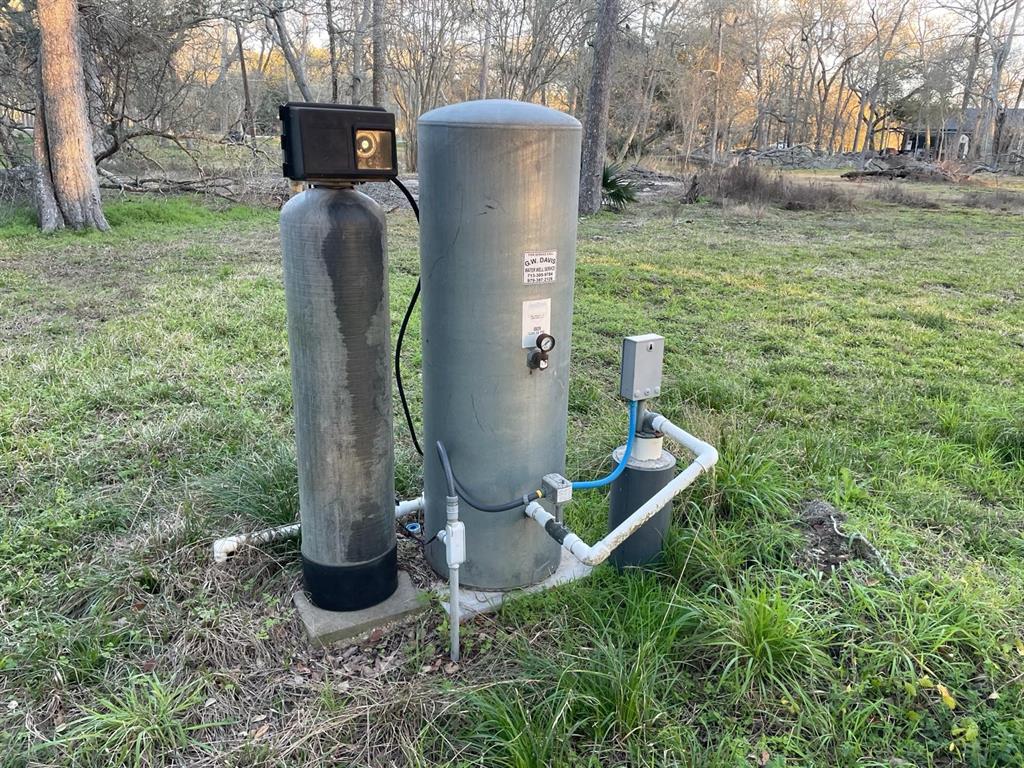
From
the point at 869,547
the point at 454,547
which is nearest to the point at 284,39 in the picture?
the point at 454,547

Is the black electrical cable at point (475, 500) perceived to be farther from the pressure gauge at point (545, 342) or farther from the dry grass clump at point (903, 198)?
the dry grass clump at point (903, 198)

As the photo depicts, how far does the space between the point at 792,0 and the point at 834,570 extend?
58089mm

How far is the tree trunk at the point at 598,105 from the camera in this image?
13164 mm

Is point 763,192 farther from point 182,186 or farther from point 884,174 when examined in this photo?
point 884,174

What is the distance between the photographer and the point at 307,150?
71.6 inches

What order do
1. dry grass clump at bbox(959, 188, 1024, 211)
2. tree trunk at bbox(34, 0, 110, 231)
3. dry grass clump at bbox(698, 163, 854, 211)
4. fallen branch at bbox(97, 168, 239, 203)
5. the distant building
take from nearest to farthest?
tree trunk at bbox(34, 0, 110, 231) < fallen branch at bbox(97, 168, 239, 203) < dry grass clump at bbox(698, 163, 854, 211) < dry grass clump at bbox(959, 188, 1024, 211) < the distant building

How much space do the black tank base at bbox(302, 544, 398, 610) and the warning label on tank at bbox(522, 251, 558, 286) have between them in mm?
1023

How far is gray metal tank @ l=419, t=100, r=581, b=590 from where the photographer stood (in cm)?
202

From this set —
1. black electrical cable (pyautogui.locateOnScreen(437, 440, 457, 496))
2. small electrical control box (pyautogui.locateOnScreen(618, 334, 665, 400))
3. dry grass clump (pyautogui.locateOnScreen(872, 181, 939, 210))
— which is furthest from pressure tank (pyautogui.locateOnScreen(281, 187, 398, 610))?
dry grass clump (pyautogui.locateOnScreen(872, 181, 939, 210))

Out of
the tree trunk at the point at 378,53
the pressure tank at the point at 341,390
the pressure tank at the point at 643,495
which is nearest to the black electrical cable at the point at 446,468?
the pressure tank at the point at 341,390

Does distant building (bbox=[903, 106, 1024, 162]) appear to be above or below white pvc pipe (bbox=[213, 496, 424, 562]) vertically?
above

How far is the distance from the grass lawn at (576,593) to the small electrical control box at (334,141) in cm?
141

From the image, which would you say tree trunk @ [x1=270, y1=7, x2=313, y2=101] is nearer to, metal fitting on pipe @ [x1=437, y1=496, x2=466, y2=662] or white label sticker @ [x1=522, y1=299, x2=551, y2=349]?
white label sticker @ [x1=522, y1=299, x2=551, y2=349]

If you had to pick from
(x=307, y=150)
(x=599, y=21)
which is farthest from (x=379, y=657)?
(x=599, y=21)
